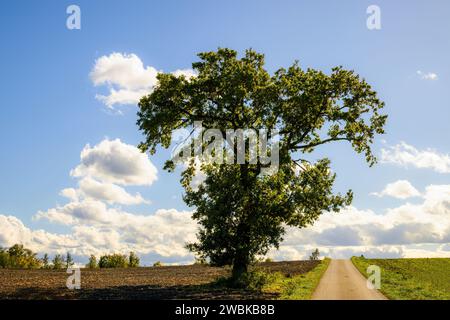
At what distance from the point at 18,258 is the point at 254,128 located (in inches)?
3032

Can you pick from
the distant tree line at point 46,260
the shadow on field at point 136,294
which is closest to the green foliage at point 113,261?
the distant tree line at point 46,260

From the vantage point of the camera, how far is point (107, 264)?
3497 inches

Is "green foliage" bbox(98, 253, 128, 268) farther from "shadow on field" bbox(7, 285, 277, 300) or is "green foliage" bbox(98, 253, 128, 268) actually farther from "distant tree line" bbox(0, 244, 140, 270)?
"shadow on field" bbox(7, 285, 277, 300)

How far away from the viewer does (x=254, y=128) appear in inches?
1500

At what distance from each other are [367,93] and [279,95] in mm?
7041

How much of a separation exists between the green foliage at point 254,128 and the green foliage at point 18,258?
68.0 m

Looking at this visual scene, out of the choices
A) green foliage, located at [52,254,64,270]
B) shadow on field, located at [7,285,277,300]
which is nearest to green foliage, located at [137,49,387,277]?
shadow on field, located at [7,285,277,300]

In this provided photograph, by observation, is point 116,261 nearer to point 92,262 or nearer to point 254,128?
point 92,262

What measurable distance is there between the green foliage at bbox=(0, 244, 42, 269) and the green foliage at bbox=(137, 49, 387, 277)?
6799 centimetres

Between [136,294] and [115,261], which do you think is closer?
[136,294]

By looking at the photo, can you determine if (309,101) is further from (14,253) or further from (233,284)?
(14,253)

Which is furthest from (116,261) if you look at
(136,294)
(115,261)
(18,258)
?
(136,294)

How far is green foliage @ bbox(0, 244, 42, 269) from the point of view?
94075 mm

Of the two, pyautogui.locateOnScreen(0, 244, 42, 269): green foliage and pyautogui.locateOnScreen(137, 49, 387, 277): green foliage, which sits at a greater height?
pyautogui.locateOnScreen(137, 49, 387, 277): green foliage
